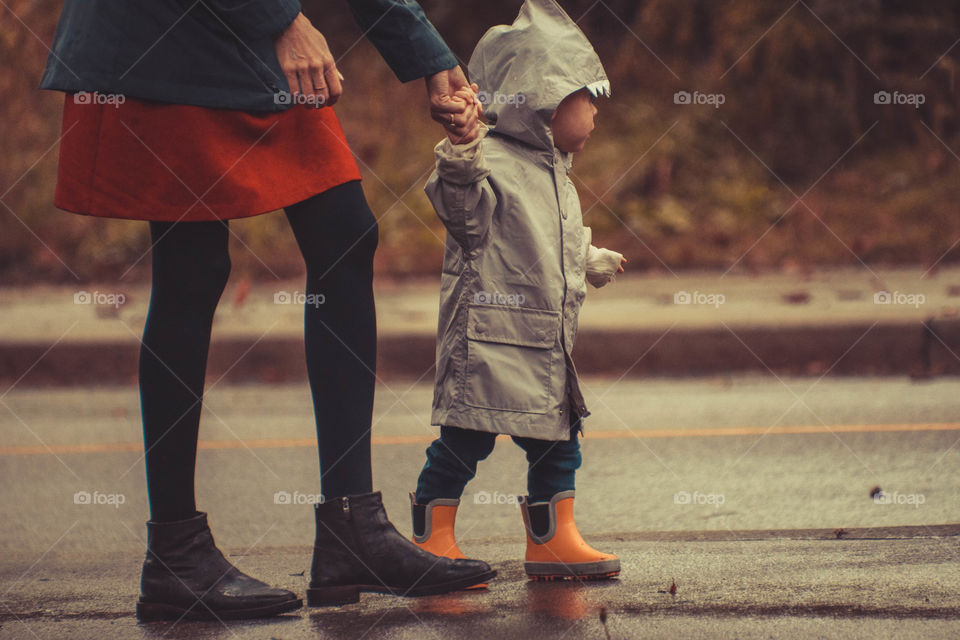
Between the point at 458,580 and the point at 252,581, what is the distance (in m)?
0.45

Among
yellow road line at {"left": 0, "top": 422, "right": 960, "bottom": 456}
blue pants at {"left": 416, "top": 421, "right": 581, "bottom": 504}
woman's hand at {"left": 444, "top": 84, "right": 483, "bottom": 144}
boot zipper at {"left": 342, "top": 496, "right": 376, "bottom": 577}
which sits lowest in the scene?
boot zipper at {"left": 342, "top": 496, "right": 376, "bottom": 577}

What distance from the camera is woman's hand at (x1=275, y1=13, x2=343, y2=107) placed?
2.42m

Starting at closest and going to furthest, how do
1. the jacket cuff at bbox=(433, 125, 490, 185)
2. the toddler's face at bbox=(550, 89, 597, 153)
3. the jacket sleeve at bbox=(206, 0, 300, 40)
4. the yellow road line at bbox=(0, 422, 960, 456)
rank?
the jacket sleeve at bbox=(206, 0, 300, 40), the jacket cuff at bbox=(433, 125, 490, 185), the toddler's face at bbox=(550, 89, 597, 153), the yellow road line at bbox=(0, 422, 960, 456)

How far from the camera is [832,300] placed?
7938mm

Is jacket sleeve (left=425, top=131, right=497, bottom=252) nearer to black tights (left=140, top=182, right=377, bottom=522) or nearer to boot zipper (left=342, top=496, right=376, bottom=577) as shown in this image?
black tights (left=140, top=182, right=377, bottom=522)

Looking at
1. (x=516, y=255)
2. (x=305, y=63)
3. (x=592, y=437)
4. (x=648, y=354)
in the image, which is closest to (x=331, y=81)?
(x=305, y=63)

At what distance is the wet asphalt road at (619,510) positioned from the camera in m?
2.53

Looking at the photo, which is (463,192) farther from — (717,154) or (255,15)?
(717,154)

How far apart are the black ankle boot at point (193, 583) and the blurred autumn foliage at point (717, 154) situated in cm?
741

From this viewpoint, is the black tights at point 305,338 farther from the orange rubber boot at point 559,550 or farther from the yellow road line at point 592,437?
the yellow road line at point 592,437

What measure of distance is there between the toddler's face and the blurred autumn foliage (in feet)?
22.0

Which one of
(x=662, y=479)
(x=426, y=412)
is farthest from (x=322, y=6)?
(x=662, y=479)

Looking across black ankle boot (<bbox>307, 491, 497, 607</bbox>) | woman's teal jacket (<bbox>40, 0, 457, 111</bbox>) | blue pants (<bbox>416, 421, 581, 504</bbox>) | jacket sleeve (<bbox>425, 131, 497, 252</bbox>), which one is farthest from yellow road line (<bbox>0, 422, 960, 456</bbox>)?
woman's teal jacket (<bbox>40, 0, 457, 111</bbox>)

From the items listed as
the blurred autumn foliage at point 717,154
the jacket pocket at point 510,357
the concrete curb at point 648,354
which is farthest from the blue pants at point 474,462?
the blurred autumn foliage at point 717,154
